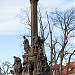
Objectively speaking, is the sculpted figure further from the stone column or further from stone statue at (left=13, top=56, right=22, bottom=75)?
the stone column

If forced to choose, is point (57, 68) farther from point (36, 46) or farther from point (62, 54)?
point (36, 46)

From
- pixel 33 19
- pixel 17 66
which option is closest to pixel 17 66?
pixel 17 66

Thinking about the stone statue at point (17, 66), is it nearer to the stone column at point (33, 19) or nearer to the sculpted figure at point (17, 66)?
the sculpted figure at point (17, 66)

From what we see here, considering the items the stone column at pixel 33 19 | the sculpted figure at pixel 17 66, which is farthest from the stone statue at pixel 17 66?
the stone column at pixel 33 19

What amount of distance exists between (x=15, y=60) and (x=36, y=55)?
1581 millimetres

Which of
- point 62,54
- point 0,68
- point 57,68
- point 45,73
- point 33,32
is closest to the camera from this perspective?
point 45,73

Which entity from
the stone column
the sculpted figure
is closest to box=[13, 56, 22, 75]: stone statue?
the sculpted figure

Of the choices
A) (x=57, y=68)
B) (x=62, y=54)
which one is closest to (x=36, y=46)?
(x=62, y=54)

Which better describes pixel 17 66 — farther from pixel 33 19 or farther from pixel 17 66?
pixel 33 19

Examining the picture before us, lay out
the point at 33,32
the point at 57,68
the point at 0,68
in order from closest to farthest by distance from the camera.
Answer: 1. the point at 33,32
2. the point at 57,68
3. the point at 0,68

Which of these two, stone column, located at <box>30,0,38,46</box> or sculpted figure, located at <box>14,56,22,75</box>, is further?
stone column, located at <box>30,0,38,46</box>

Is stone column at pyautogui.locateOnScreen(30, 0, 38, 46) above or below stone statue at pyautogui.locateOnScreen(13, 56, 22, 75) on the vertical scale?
above

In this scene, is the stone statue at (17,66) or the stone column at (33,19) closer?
the stone statue at (17,66)

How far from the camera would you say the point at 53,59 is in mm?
28703
